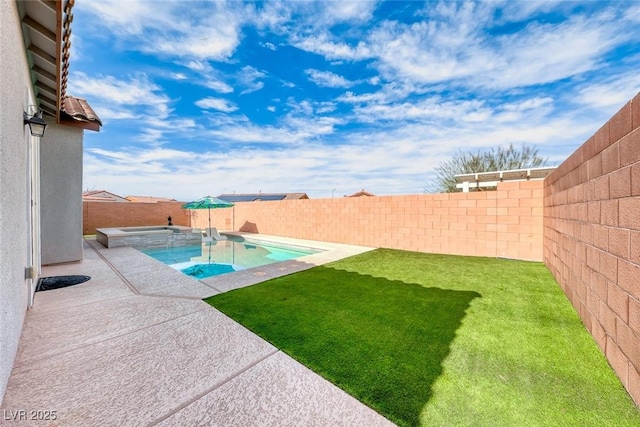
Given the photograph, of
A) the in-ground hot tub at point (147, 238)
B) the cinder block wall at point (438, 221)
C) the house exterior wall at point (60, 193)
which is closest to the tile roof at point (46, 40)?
the house exterior wall at point (60, 193)

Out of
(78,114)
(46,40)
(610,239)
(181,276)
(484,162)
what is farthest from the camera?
(484,162)

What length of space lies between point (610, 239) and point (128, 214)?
22.4 meters

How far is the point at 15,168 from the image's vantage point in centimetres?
265

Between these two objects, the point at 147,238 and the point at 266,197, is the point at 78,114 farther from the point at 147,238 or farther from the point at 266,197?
the point at 266,197

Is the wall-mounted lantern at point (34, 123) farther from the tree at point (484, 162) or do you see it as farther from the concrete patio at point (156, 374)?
the tree at point (484, 162)

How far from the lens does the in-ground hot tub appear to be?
34.4 ft

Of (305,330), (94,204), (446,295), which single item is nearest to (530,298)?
(446,295)

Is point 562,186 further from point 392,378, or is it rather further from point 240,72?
point 240,72

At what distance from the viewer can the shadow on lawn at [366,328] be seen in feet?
7.19

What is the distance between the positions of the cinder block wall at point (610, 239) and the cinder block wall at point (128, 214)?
22123 mm

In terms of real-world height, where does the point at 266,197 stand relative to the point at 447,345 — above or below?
above

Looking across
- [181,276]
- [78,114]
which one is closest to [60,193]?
[78,114]

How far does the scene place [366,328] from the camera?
130 inches

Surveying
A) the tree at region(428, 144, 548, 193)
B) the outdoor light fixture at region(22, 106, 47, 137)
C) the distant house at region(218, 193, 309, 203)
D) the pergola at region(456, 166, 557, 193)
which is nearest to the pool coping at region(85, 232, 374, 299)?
the outdoor light fixture at region(22, 106, 47, 137)
